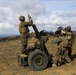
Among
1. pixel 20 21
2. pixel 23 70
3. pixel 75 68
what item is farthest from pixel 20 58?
pixel 75 68

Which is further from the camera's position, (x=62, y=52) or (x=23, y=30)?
(x=62, y=52)

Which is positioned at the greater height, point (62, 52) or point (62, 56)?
point (62, 52)

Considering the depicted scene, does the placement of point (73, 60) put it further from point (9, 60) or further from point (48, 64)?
point (9, 60)

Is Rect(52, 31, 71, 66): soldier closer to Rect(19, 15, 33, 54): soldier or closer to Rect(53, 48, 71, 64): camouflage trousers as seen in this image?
Rect(53, 48, 71, 64): camouflage trousers

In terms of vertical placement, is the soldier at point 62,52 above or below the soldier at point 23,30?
below

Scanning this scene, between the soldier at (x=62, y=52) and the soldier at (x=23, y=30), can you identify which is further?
the soldier at (x=62, y=52)

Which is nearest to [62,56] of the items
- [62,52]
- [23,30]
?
[62,52]

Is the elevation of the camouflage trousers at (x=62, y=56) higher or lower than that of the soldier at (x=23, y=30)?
lower

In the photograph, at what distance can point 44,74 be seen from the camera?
11.4m

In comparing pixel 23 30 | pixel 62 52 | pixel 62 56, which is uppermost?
pixel 23 30

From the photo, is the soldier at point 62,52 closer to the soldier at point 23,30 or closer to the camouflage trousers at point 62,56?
the camouflage trousers at point 62,56

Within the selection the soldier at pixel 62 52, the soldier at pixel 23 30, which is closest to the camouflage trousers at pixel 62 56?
the soldier at pixel 62 52

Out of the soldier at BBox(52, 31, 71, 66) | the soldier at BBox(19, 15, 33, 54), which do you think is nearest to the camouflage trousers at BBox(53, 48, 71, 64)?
the soldier at BBox(52, 31, 71, 66)

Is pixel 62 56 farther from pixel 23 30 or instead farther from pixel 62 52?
pixel 23 30
